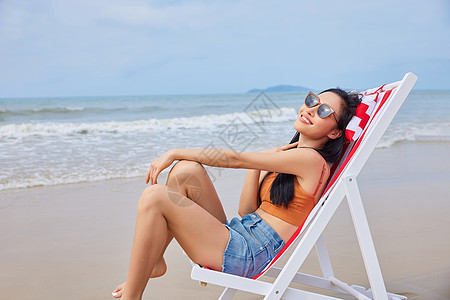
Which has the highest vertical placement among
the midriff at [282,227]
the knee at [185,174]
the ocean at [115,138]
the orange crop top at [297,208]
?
the knee at [185,174]

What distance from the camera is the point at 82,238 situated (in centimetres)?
418

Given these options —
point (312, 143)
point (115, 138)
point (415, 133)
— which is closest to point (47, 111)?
point (115, 138)

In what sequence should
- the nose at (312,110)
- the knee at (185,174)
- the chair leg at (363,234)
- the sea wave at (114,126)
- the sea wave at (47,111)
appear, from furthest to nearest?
the sea wave at (47,111) < the sea wave at (114,126) < the nose at (312,110) < the knee at (185,174) < the chair leg at (363,234)

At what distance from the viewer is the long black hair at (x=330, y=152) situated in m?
2.25

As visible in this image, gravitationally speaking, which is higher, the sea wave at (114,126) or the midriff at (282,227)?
the midriff at (282,227)

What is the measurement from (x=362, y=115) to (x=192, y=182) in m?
0.89

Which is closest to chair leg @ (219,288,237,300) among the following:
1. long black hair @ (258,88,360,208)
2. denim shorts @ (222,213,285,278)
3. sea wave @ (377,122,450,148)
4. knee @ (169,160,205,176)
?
denim shorts @ (222,213,285,278)

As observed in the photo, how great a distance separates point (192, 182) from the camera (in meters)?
2.26

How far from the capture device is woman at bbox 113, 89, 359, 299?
2.04 meters

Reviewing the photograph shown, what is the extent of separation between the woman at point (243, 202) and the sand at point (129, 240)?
952 mm

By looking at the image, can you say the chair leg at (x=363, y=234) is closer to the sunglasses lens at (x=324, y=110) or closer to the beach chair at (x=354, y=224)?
the beach chair at (x=354, y=224)

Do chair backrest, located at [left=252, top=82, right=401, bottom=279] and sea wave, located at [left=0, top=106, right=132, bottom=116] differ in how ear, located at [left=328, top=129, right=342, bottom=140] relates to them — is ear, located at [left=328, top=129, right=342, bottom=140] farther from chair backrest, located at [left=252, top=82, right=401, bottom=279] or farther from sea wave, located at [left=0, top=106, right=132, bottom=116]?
sea wave, located at [left=0, top=106, right=132, bottom=116]

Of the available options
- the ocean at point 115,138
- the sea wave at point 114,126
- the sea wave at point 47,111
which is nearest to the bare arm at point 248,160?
the ocean at point 115,138

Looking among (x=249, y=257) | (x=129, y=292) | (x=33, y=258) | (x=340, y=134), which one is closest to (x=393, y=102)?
(x=340, y=134)
